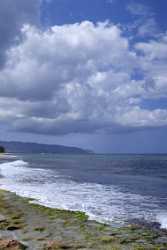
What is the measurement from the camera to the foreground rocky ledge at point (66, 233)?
18.7m

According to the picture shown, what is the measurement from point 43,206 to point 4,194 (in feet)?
29.0

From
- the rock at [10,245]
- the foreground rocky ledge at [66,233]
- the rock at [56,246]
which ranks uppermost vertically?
the rock at [10,245]

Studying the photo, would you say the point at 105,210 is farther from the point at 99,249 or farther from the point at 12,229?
the point at 99,249

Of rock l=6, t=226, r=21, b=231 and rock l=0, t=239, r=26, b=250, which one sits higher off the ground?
rock l=0, t=239, r=26, b=250

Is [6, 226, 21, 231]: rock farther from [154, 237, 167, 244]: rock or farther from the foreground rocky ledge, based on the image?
[154, 237, 167, 244]: rock

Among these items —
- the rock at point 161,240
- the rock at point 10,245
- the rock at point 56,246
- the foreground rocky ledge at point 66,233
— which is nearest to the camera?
the rock at point 10,245

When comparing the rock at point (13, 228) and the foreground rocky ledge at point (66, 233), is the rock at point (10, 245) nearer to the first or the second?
A: the foreground rocky ledge at point (66, 233)

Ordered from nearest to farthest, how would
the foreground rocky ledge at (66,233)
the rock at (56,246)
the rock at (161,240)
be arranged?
the rock at (56,246) → the foreground rocky ledge at (66,233) → the rock at (161,240)

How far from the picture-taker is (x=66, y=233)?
70.9 ft

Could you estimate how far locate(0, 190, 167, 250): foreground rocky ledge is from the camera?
18.7 metres

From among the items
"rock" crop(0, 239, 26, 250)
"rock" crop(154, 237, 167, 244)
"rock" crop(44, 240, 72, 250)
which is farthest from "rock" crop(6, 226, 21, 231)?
"rock" crop(154, 237, 167, 244)

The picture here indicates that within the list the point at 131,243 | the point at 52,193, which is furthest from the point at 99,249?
the point at 52,193

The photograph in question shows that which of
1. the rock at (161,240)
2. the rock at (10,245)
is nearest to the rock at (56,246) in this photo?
the rock at (10,245)

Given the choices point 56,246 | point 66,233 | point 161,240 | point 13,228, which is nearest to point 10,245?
point 56,246
